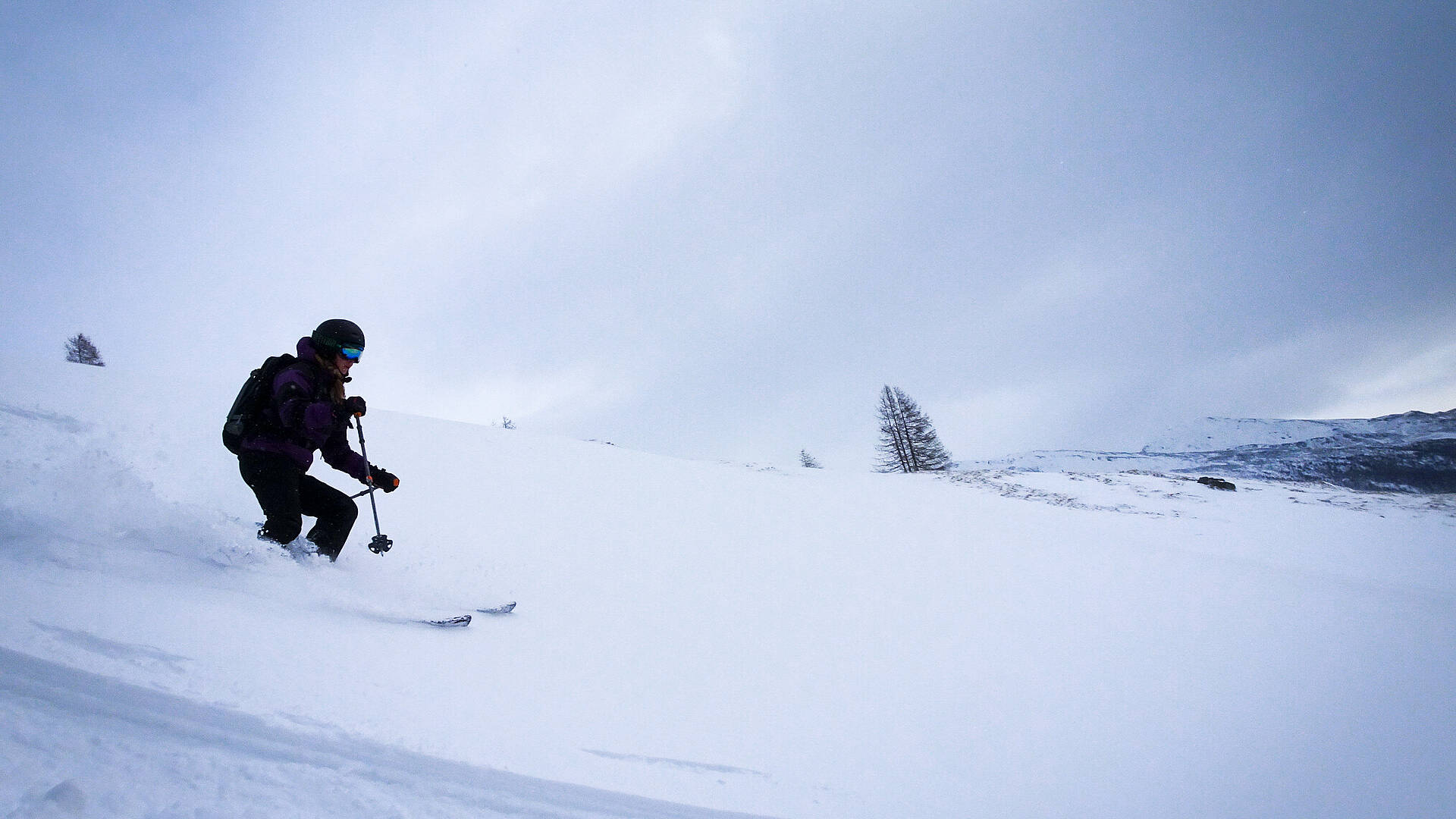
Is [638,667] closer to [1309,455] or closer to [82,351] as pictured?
[82,351]

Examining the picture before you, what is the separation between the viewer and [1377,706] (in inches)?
160

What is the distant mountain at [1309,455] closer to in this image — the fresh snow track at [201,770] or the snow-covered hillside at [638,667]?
the snow-covered hillside at [638,667]

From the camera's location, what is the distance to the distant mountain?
38.0m

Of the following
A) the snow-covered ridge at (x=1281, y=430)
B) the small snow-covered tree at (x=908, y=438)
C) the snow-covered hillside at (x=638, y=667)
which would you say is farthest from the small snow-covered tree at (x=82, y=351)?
the snow-covered ridge at (x=1281, y=430)

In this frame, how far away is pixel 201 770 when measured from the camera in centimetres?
156

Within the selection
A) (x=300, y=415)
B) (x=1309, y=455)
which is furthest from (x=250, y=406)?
(x=1309, y=455)

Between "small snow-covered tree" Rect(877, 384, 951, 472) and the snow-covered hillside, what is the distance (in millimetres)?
26837

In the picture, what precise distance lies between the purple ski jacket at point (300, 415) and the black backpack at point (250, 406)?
5 cm

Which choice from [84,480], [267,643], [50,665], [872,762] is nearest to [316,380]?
[84,480]

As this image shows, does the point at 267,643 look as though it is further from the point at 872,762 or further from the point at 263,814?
the point at 872,762

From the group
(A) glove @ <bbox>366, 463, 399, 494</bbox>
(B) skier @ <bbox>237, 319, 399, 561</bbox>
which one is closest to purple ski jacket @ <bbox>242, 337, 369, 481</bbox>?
(B) skier @ <bbox>237, 319, 399, 561</bbox>

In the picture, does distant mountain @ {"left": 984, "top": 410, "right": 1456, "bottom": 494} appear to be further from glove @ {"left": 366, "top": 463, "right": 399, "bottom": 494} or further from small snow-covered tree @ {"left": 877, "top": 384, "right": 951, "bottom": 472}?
glove @ {"left": 366, "top": 463, "right": 399, "bottom": 494}

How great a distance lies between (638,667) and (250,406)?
3692 mm

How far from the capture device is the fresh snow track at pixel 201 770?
54.2 inches
